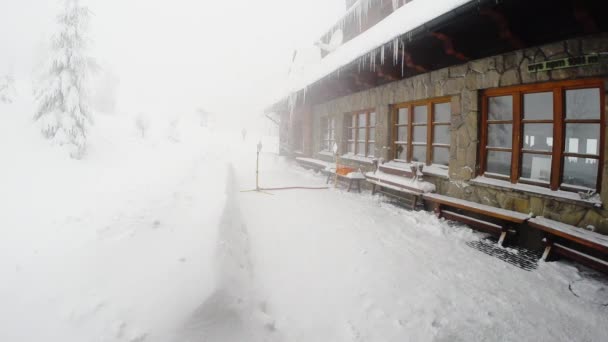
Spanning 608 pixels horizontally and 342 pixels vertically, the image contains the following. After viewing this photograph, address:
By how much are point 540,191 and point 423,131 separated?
9.36ft

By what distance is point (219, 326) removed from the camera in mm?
2338

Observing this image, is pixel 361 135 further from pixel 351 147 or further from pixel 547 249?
pixel 547 249

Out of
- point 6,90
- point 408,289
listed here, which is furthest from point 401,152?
point 6,90

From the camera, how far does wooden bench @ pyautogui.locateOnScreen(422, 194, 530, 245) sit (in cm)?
404

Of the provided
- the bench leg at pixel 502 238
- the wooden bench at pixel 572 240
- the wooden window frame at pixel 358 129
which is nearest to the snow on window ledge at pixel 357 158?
the wooden window frame at pixel 358 129

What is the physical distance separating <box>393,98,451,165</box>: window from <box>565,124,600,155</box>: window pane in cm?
196

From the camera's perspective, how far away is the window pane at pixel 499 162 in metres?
4.75

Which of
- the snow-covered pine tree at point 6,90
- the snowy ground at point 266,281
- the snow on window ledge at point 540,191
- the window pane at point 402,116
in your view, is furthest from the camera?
the snow-covered pine tree at point 6,90

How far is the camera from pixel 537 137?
4.57m

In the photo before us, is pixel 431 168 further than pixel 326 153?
No

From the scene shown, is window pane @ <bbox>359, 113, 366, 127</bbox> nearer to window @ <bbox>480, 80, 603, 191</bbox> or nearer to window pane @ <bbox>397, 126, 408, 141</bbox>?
window pane @ <bbox>397, 126, 408, 141</bbox>

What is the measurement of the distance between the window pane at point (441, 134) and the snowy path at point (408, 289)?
206cm

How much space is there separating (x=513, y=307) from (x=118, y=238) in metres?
4.98

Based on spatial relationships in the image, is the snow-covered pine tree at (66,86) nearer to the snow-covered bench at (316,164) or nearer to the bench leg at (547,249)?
the snow-covered bench at (316,164)
